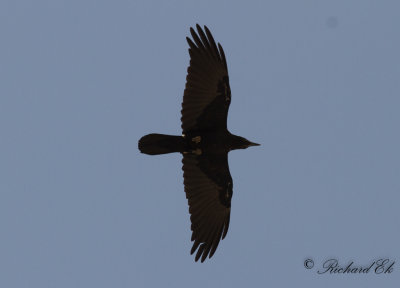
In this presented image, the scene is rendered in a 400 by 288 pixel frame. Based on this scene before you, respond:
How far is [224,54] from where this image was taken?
20.1 meters

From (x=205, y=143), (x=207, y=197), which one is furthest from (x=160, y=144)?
(x=207, y=197)

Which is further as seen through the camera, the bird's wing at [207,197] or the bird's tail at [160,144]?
the bird's wing at [207,197]

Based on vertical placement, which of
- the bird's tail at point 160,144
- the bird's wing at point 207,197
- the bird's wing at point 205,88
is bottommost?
the bird's wing at point 207,197

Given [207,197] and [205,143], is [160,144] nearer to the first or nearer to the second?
[205,143]

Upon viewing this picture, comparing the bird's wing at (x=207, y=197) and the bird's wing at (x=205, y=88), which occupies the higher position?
the bird's wing at (x=205, y=88)

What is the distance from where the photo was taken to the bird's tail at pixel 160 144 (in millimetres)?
19938

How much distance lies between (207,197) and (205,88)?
2.29 metres

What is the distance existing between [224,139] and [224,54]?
172 cm

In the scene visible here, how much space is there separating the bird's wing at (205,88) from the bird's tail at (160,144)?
317 mm

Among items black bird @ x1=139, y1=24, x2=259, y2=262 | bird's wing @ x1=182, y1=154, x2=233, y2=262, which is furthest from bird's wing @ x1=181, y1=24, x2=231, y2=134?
bird's wing @ x1=182, y1=154, x2=233, y2=262

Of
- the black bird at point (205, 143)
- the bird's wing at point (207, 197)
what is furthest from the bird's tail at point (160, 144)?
the bird's wing at point (207, 197)

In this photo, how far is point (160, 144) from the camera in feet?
65.8

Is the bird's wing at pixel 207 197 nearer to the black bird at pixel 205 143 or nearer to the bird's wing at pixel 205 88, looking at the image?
the black bird at pixel 205 143

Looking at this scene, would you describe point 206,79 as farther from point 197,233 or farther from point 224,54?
point 197,233
